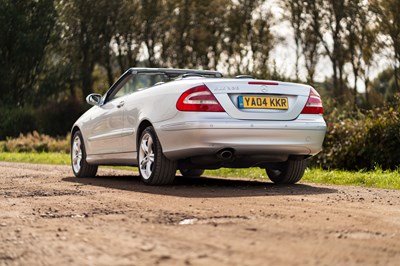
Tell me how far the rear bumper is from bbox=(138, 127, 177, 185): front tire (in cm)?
17

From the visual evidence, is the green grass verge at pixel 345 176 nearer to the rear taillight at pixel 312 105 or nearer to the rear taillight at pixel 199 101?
the rear taillight at pixel 312 105

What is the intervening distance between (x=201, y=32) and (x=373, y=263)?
36.3 metres

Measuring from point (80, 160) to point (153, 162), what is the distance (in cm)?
297

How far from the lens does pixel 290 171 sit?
939 centimetres

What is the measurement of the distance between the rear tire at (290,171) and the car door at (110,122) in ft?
7.12

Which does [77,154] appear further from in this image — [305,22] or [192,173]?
[305,22]

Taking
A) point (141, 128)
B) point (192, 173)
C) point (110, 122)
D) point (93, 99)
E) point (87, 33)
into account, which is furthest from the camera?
point (87, 33)

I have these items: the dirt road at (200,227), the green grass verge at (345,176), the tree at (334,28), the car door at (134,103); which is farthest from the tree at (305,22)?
the dirt road at (200,227)

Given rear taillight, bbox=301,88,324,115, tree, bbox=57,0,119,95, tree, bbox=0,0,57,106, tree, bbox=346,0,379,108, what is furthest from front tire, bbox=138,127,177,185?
tree, bbox=57,0,119,95

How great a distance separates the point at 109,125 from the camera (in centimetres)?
1023

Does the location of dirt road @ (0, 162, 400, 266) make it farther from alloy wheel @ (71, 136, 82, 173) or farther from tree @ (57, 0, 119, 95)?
tree @ (57, 0, 119, 95)

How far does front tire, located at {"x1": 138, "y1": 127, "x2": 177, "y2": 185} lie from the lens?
28.2 ft

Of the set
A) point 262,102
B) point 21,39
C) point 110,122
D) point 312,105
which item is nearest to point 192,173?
point 110,122

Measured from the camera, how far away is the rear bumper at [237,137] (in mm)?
8047
